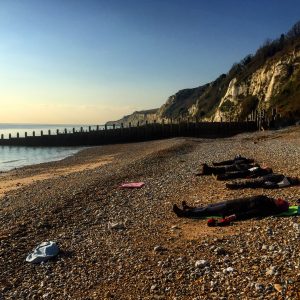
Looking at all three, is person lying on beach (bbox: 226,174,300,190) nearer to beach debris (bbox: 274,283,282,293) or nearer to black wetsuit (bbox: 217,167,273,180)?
black wetsuit (bbox: 217,167,273,180)

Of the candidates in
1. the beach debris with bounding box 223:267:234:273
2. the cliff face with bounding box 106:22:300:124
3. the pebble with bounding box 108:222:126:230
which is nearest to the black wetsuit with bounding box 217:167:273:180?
the pebble with bounding box 108:222:126:230

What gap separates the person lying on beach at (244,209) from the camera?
10391 mm

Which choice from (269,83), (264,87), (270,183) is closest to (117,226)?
(270,183)

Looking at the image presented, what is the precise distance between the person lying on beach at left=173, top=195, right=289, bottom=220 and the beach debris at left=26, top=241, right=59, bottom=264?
3739 millimetres

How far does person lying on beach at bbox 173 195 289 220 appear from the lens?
1039 centimetres

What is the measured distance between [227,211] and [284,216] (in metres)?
1.47

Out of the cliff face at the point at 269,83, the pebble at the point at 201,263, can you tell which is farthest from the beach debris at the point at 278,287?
the cliff face at the point at 269,83

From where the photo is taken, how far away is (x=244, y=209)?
35.0 ft

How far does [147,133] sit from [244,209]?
172ft

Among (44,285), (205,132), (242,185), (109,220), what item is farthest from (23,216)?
(205,132)

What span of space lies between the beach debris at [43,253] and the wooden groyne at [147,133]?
50.8m

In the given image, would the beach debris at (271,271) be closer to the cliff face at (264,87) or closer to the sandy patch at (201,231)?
the sandy patch at (201,231)

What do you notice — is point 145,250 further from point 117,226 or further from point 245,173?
point 245,173

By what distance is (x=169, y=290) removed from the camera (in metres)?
6.93
